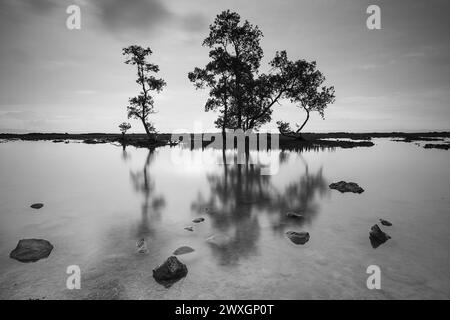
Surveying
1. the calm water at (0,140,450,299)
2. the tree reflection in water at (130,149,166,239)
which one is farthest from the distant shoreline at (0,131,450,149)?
the calm water at (0,140,450,299)

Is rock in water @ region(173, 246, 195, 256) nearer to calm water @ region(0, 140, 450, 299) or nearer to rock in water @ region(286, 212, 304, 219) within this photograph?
calm water @ region(0, 140, 450, 299)

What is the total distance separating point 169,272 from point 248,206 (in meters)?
5.37

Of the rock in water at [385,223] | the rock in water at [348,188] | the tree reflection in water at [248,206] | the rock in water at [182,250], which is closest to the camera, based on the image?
the rock in water at [182,250]

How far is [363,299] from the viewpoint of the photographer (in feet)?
14.2

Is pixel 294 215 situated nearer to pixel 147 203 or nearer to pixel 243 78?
pixel 147 203

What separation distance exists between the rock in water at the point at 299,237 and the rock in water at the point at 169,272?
116 inches


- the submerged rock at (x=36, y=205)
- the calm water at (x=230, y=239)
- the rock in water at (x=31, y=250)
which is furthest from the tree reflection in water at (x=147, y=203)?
the submerged rock at (x=36, y=205)

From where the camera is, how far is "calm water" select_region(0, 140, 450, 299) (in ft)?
15.1

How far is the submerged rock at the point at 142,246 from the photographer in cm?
599

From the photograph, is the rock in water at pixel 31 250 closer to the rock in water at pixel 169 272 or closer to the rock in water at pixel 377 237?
the rock in water at pixel 169 272

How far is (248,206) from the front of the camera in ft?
32.3

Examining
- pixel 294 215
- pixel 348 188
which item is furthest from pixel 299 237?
pixel 348 188

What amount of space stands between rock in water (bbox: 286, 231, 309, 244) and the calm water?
13cm
